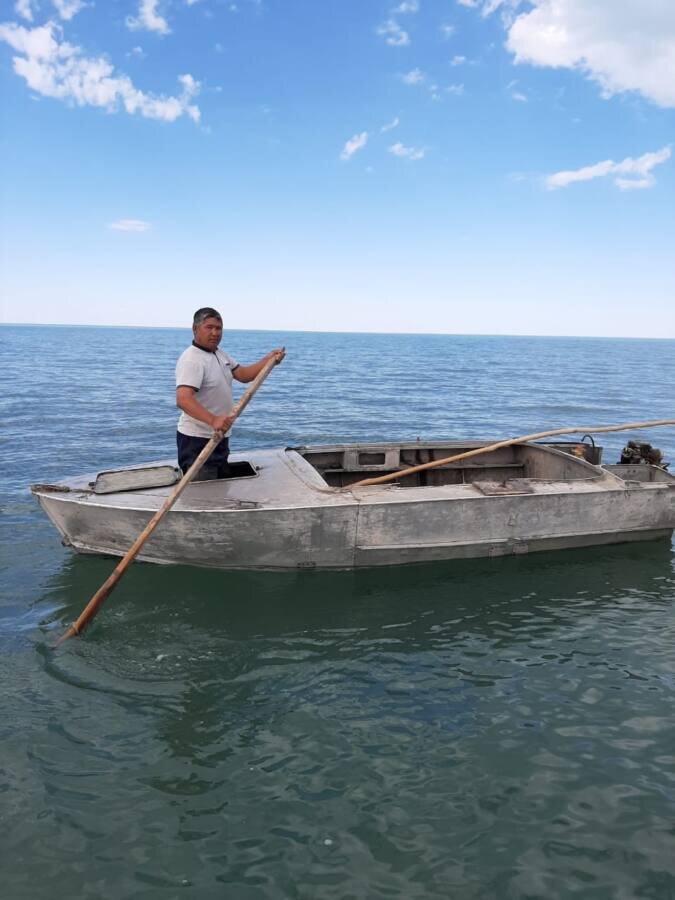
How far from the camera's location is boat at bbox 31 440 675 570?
24.0ft

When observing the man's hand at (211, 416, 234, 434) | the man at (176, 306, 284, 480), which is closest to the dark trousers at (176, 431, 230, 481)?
the man at (176, 306, 284, 480)

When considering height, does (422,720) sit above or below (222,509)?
below

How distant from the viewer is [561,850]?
153 inches

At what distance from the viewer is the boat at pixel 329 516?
7.30m

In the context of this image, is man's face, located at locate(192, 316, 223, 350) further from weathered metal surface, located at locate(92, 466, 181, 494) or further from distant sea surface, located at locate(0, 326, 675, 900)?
distant sea surface, located at locate(0, 326, 675, 900)

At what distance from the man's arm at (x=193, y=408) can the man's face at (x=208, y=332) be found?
582mm

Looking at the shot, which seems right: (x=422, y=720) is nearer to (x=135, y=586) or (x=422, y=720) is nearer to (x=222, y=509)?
(x=222, y=509)

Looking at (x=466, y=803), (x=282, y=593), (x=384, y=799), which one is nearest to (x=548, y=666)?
(x=466, y=803)

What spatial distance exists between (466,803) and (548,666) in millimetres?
2206

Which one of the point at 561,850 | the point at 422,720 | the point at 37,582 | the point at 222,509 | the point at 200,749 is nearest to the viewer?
the point at 561,850

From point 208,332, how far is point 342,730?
4.48 metres

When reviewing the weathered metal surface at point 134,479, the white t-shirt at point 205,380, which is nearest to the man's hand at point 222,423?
the white t-shirt at point 205,380

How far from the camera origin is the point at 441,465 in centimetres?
989

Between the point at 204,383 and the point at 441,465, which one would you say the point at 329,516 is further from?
the point at 441,465
